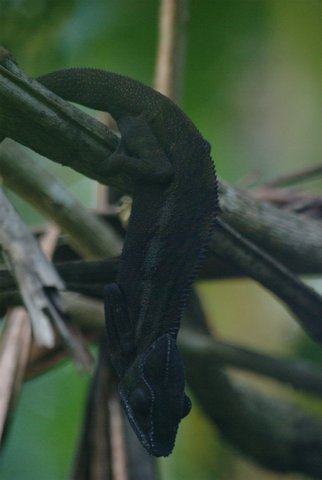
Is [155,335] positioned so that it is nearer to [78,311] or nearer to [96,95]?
[96,95]

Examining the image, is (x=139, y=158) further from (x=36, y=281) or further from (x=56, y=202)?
(x=56, y=202)

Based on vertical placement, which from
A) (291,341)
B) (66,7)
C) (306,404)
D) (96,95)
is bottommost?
(306,404)

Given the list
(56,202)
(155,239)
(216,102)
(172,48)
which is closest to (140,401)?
(155,239)

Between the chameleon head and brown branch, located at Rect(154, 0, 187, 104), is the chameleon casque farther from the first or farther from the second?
brown branch, located at Rect(154, 0, 187, 104)

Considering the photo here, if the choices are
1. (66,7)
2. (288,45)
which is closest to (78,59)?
(66,7)

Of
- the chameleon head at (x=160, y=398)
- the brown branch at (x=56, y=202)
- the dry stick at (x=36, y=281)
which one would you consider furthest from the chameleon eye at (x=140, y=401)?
the brown branch at (x=56, y=202)

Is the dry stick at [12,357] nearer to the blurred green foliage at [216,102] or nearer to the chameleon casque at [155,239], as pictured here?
the chameleon casque at [155,239]

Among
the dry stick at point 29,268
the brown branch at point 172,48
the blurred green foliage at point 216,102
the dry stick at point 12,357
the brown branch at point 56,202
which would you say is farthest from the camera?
the blurred green foliage at point 216,102
